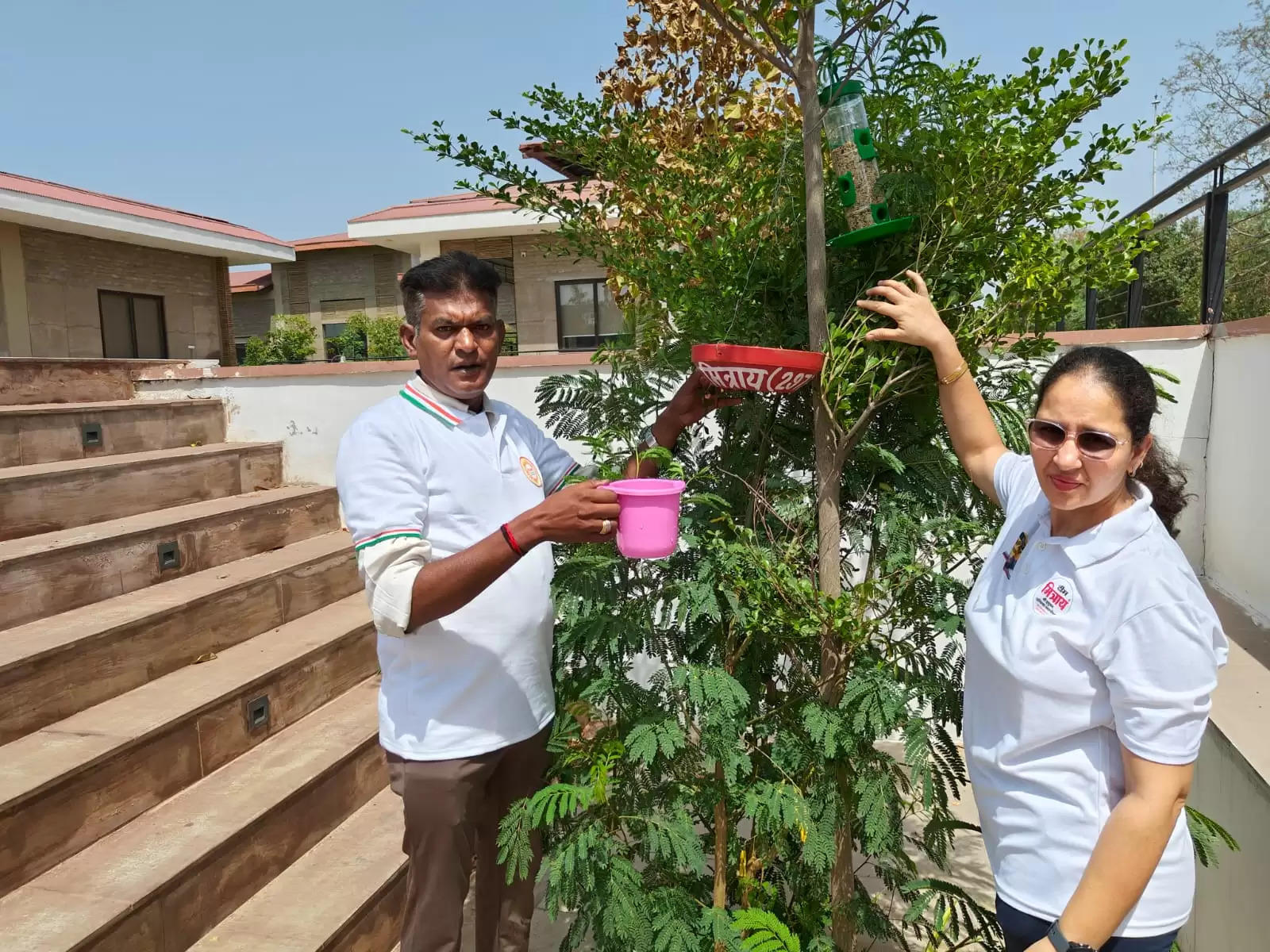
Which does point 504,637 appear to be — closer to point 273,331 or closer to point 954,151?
point 954,151

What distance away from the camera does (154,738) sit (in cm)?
307

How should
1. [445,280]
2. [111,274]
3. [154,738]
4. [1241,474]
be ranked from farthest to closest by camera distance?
1. [111,274]
2. [1241,474]
3. [154,738]
4. [445,280]

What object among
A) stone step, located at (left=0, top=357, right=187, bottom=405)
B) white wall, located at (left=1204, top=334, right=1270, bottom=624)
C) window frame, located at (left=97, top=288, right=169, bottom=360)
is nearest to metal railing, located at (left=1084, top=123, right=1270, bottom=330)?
white wall, located at (left=1204, top=334, right=1270, bottom=624)

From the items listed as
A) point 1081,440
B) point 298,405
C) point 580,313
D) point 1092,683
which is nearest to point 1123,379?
point 1081,440

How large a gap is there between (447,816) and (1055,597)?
1450mm

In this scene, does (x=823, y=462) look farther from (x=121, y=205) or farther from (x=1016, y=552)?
(x=121, y=205)

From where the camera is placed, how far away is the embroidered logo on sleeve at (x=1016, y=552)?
4.97 feet

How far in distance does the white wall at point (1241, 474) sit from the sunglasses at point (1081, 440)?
7.80 feet

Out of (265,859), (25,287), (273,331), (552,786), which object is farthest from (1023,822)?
(273,331)

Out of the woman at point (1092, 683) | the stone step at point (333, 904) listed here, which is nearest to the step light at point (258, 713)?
the stone step at point (333, 904)

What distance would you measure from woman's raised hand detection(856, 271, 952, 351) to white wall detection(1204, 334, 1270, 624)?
2361 millimetres

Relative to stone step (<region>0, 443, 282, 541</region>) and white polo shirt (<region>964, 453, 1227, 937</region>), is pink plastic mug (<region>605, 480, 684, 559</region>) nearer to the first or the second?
white polo shirt (<region>964, 453, 1227, 937</region>)

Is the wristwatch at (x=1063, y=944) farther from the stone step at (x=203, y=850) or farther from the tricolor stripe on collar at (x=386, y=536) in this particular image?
the stone step at (x=203, y=850)

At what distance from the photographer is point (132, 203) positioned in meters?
11.7
